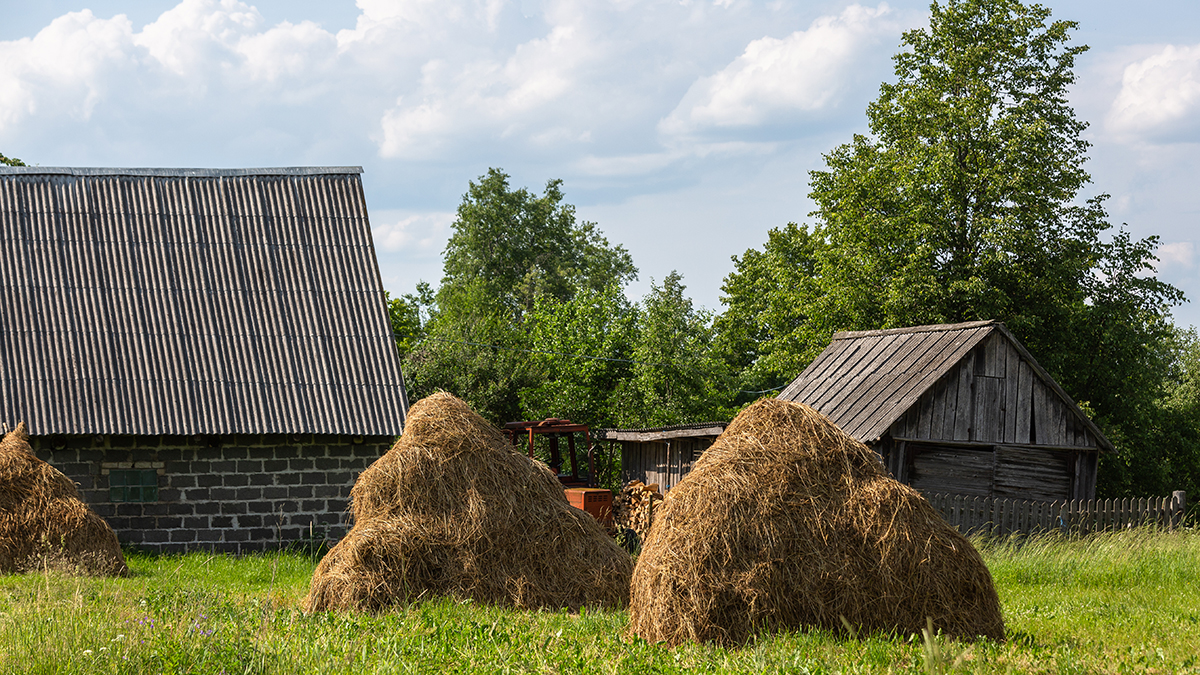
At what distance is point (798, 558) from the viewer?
7270 mm

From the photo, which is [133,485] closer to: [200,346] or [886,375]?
[200,346]

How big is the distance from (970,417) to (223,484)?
13161 mm

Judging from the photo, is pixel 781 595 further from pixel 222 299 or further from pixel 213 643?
pixel 222 299

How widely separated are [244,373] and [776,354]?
1811 cm

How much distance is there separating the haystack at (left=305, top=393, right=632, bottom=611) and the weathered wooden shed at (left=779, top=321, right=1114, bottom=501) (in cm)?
913

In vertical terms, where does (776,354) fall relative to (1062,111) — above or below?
below

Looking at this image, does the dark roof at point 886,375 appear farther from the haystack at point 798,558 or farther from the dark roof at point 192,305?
the haystack at point 798,558

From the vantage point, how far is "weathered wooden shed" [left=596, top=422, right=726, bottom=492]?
69.9 feet

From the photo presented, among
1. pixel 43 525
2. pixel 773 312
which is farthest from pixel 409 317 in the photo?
pixel 43 525

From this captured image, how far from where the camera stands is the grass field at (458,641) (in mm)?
6047

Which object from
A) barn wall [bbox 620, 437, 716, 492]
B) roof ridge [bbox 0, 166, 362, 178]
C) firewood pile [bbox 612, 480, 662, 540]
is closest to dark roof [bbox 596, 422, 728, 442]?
barn wall [bbox 620, 437, 716, 492]

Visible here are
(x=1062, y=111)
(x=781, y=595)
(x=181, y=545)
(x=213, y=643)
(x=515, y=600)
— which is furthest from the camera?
(x=1062, y=111)

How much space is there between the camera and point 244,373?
52.4ft

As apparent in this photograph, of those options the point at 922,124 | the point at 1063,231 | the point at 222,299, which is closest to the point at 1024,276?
the point at 1063,231
